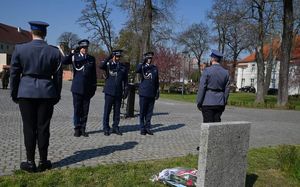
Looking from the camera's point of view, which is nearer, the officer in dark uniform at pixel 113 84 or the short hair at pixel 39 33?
the short hair at pixel 39 33

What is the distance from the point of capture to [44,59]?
5645mm

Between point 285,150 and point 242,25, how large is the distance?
2255 centimetres

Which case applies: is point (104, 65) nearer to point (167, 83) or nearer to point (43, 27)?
point (43, 27)

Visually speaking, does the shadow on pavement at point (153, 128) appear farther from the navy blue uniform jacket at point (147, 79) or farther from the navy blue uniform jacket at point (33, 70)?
the navy blue uniform jacket at point (33, 70)

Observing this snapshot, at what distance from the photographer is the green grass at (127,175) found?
5121 mm

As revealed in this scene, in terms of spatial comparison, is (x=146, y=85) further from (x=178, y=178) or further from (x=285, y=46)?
(x=285, y=46)

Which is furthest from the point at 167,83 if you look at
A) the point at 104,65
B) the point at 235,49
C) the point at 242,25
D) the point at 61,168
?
the point at 61,168

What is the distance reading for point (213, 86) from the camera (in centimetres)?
739

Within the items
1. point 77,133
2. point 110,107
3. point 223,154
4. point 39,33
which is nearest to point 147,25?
point 110,107

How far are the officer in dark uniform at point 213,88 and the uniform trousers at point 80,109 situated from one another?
108 inches

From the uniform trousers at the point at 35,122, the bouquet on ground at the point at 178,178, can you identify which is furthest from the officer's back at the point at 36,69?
the bouquet on ground at the point at 178,178

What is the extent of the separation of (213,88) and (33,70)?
3.32 m

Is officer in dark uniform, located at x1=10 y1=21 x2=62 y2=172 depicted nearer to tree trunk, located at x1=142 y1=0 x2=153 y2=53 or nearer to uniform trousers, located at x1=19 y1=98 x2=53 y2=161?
uniform trousers, located at x1=19 y1=98 x2=53 y2=161

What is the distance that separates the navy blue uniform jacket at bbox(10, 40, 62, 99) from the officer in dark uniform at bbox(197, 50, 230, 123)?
113 inches
